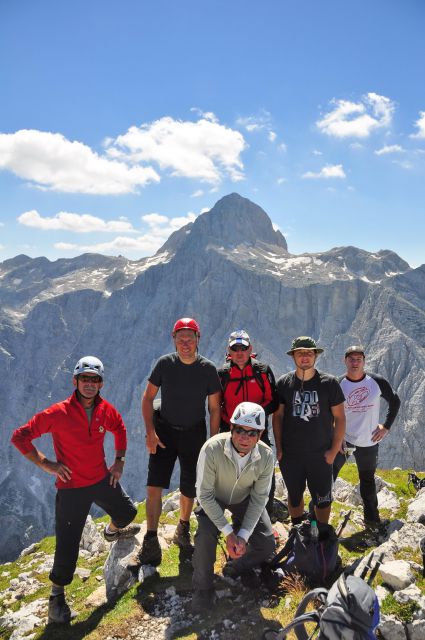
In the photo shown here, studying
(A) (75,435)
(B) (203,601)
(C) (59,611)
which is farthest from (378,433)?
(C) (59,611)

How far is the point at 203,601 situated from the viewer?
6520mm

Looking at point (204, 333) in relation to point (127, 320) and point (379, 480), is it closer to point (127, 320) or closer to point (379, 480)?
point (127, 320)

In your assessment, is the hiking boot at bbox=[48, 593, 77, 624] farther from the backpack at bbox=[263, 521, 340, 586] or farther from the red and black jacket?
the red and black jacket

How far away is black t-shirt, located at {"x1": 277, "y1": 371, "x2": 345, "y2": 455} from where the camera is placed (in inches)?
A: 311

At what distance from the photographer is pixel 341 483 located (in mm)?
14703

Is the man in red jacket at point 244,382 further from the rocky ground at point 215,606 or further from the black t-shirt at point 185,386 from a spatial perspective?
the rocky ground at point 215,606

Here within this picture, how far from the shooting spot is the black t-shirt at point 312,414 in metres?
7.89

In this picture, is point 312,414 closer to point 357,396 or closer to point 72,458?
point 357,396

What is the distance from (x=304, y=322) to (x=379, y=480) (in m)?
121

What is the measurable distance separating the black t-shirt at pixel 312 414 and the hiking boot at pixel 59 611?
17.2 feet

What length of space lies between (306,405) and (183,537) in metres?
4.13

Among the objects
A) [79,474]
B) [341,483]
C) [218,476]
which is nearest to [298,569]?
[218,476]

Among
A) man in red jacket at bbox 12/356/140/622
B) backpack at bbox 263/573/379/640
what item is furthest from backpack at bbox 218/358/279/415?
backpack at bbox 263/573/379/640

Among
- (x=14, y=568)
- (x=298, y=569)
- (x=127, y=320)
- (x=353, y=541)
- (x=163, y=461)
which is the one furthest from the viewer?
(x=127, y=320)
